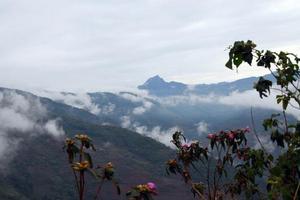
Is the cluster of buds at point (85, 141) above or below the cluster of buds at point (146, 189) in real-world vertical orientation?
above

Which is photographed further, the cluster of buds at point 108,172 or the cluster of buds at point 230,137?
the cluster of buds at point 230,137

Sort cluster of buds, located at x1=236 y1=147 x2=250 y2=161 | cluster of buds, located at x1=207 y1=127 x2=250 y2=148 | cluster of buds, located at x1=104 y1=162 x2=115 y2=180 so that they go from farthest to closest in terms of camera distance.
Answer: cluster of buds, located at x1=236 y1=147 x2=250 y2=161 → cluster of buds, located at x1=207 y1=127 x2=250 y2=148 → cluster of buds, located at x1=104 y1=162 x2=115 y2=180

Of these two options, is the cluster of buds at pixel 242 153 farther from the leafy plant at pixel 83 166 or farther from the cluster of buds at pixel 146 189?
the cluster of buds at pixel 146 189

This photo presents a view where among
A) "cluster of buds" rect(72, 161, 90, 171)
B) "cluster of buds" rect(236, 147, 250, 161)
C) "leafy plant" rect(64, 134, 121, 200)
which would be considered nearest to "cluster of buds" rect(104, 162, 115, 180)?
"leafy plant" rect(64, 134, 121, 200)

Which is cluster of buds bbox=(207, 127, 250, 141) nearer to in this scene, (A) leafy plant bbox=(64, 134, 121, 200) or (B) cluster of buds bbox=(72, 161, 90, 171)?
(A) leafy plant bbox=(64, 134, 121, 200)

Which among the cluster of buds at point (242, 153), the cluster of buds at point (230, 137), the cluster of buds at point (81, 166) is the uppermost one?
the cluster of buds at point (230, 137)

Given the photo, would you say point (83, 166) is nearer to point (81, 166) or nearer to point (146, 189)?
point (81, 166)

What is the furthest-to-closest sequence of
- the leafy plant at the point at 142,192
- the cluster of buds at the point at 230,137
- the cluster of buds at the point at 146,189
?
1. the cluster of buds at the point at 230,137
2. the cluster of buds at the point at 146,189
3. the leafy plant at the point at 142,192

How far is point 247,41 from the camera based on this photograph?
1009cm

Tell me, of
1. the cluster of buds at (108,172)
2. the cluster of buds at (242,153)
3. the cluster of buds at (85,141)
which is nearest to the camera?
the cluster of buds at (108,172)

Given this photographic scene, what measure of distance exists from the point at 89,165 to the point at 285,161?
14.6 ft

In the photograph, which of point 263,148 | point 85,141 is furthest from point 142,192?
point 263,148

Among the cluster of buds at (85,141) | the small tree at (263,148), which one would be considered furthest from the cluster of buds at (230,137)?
the cluster of buds at (85,141)

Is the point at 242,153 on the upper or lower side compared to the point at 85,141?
lower
